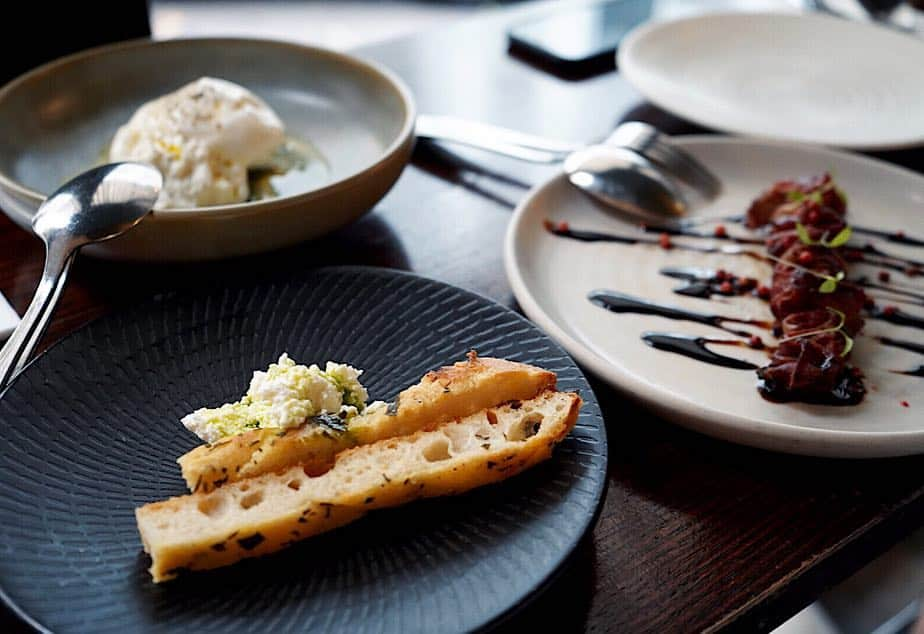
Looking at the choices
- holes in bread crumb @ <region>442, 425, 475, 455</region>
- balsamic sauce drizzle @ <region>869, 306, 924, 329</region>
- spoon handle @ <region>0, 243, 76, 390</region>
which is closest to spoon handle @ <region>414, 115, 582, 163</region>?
balsamic sauce drizzle @ <region>869, 306, 924, 329</region>

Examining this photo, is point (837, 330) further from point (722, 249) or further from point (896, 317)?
point (722, 249)

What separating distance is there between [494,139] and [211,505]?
868 mm

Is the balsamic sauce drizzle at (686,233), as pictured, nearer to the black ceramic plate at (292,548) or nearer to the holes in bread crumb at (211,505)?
the black ceramic plate at (292,548)

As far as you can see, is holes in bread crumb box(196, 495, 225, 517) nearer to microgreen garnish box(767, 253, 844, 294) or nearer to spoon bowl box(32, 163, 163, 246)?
spoon bowl box(32, 163, 163, 246)

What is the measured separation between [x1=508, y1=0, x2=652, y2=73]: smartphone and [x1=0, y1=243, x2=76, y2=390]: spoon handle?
43.6 inches

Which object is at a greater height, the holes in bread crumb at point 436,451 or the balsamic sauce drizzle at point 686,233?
the holes in bread crumb at point 436,451

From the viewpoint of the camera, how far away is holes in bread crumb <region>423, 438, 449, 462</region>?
788 mm

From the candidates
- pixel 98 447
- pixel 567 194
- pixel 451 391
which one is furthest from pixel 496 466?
pixel 567 194

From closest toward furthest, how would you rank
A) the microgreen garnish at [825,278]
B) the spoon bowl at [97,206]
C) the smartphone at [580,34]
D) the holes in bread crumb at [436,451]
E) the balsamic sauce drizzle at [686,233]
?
1. the holes in bread crumb at [436,451]
2. the spoon bowl at [97,206]
3. the microgreen garnish at [825,278]
4. the balsamic sauce drizzle at [686,233]
5. the smartphone at [580,34]

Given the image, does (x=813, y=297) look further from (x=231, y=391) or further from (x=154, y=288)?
(x=154, y=288)

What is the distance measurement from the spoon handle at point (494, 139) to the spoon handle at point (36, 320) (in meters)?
0.59

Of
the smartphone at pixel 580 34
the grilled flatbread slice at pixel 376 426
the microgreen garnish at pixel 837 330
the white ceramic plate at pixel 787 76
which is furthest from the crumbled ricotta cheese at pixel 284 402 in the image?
the smartphone at pixel 580 34

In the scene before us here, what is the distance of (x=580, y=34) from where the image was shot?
1916mm

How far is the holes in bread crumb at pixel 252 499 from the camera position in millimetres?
745
